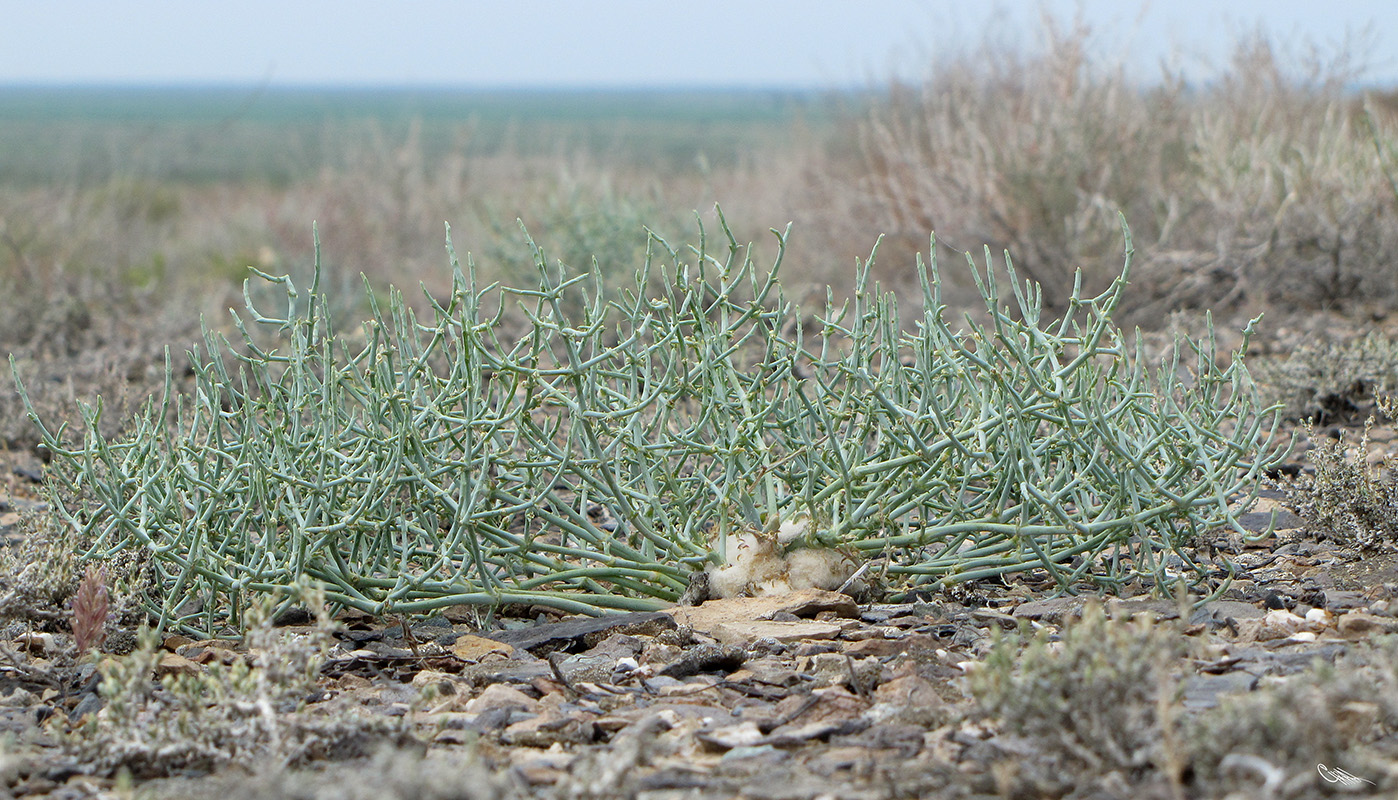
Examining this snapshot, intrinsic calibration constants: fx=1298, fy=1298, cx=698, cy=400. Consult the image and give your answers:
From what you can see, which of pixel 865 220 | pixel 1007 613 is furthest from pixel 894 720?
pixel 865 220

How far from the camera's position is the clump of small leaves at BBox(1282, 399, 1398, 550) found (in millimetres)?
2949

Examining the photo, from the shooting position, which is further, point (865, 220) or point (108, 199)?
point (108, 199)

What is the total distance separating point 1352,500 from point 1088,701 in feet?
5.42

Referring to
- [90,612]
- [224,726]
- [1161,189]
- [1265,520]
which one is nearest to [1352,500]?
[1265,520]

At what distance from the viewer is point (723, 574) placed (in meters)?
2.76

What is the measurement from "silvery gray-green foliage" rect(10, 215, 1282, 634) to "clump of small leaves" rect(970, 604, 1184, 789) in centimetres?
65

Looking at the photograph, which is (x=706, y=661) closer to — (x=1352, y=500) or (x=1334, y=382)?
(x=1352, y=500)

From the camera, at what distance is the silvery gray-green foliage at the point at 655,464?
249 centimetres

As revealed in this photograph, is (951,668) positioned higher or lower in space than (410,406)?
lower

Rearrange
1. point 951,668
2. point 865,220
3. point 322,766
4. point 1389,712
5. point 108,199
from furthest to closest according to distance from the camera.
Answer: point 108,199, point 865,220, point 951,668, point 322,766, point 1389,712

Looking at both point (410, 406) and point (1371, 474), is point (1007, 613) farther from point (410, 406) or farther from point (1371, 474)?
point (410, 406)

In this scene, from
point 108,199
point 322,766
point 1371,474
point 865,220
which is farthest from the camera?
point 108,199

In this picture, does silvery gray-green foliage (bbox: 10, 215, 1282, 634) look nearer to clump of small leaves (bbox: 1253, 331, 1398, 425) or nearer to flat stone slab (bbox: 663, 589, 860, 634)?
flat stone slab (bbox: 663, 589, 860, 634)

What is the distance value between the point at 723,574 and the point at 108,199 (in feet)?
38.9
